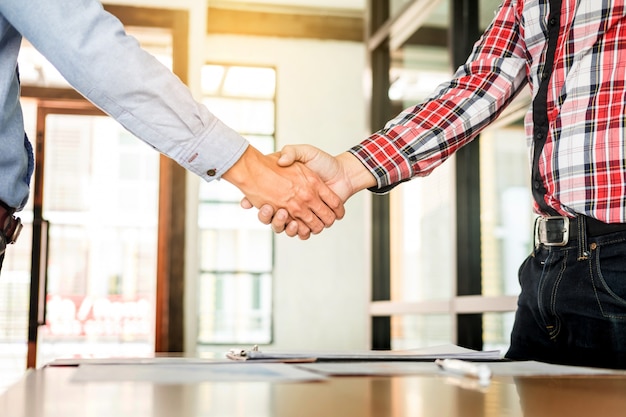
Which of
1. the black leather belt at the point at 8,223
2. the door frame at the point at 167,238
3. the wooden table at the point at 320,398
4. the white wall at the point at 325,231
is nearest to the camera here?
the wooden table at the point at 320,398

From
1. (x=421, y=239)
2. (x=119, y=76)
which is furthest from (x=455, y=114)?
(x=421, y=239)

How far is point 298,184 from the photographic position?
69.4 inches

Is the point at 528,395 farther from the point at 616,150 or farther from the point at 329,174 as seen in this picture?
the point at 329,174

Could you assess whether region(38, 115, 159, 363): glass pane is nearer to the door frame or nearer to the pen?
the door frame

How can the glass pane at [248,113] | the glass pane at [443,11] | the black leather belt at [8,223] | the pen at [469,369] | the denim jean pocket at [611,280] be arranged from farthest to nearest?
1. the glass pane at [248,113]
2. the glass pane at [443,11]
3. the black leather belt at [8,223]
4. the denim jean pocket at [611,280]
5. the pen at [469,369]

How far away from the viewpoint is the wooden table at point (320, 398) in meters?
0.49

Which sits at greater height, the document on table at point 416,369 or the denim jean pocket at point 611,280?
the denim jean pocket at point 611,280

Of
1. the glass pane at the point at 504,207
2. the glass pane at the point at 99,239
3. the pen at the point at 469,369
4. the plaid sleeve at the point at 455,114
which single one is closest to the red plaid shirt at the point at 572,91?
the plaid sleeve at the point at 455,114

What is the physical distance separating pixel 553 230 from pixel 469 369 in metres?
0.60

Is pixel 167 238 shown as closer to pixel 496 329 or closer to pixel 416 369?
pixel 496 329

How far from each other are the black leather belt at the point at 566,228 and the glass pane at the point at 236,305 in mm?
5223

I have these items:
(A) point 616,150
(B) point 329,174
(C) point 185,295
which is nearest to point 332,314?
(C) point 185,295

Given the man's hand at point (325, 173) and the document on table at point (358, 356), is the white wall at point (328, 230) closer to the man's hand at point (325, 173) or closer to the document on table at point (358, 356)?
the man's hand at point (325, 173)

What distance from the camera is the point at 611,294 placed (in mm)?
1152
